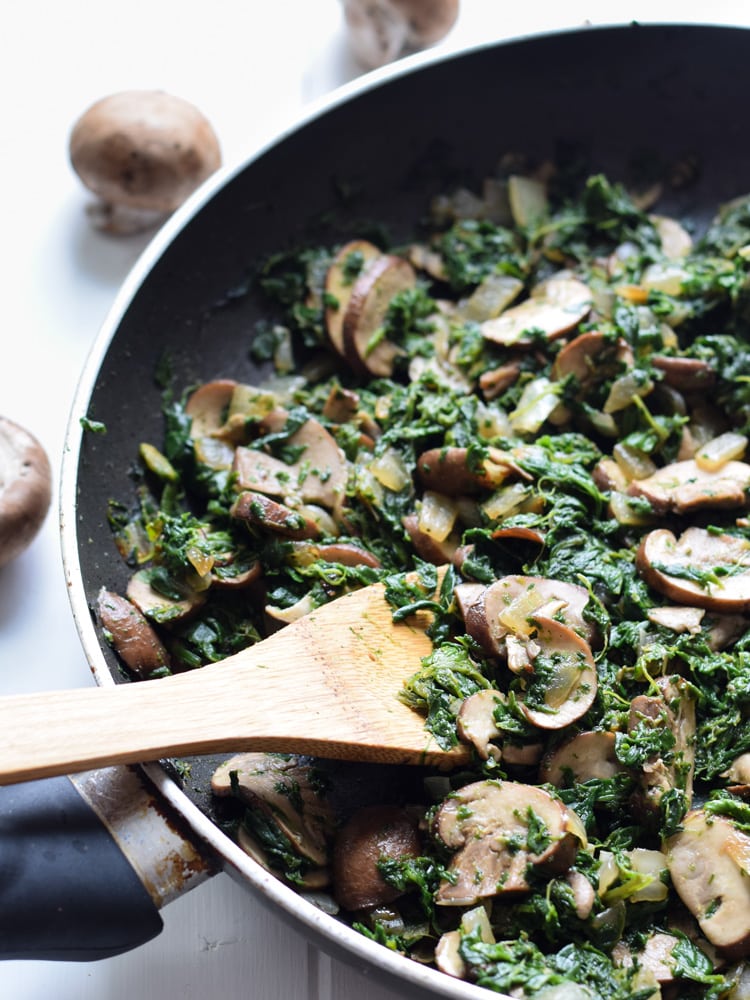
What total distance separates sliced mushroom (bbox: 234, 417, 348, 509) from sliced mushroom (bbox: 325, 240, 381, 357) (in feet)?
1.45

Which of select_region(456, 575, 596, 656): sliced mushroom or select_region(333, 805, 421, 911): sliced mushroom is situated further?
select_region(456, 575, 596, 656): sliced mushroom

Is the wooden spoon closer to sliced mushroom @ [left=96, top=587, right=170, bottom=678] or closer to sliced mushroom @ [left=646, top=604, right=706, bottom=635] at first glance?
sliced mushroom @ [left=96, top=587, right=170, bottom=678]

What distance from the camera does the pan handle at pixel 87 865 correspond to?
2.44 m

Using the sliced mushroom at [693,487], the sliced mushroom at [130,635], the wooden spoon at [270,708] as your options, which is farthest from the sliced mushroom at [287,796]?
the sliced mushroom at [693,487]

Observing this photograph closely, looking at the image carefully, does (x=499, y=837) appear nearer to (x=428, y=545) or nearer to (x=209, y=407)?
(x=428, y=545)

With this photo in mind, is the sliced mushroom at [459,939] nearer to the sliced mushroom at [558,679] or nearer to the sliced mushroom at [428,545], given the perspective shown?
the sliced mushroom at [558,679]

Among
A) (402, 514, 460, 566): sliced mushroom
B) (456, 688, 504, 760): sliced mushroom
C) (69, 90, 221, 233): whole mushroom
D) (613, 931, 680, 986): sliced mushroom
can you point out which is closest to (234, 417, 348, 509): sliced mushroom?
(402, 514, 460, 566): sliced mushroom

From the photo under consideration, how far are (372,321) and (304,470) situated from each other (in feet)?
2.18

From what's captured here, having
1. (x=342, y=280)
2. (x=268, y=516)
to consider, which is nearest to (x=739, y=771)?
(x=268, y=516)

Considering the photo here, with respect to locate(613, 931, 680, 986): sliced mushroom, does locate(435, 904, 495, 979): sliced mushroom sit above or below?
above

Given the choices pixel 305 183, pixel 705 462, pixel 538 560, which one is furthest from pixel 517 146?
pixel 538 560

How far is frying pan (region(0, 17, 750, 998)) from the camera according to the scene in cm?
263

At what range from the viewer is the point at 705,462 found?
11.1 ft

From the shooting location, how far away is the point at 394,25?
4375mm
